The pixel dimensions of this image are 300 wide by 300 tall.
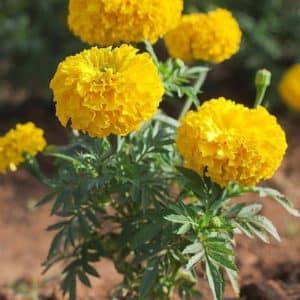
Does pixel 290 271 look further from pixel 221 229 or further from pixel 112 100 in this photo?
pixel 112 100

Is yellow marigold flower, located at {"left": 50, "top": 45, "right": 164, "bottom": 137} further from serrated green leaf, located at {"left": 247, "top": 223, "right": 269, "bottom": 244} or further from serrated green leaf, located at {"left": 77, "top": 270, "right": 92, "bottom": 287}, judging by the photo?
serrated green leaf, located at {"left": 77, "top": 270, "right": 92, "bottom": 287}

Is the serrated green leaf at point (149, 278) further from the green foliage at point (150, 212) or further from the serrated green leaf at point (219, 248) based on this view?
the serrated green leaf at point (219, 248)

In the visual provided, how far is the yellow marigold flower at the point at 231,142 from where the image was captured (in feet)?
6.55

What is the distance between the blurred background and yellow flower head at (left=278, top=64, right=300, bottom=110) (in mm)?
131

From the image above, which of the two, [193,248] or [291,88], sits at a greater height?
[193,248]

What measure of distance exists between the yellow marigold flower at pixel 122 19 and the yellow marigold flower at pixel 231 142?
29 centimetres

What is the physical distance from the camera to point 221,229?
2.12m

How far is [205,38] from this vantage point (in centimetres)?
245

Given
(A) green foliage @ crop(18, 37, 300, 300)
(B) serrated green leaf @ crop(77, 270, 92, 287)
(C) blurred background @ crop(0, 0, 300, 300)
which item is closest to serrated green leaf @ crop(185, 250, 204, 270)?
(A) green foliage @ crop(18, 37, 300, 300)

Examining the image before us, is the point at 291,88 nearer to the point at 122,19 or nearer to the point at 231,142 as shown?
the point at 122,19

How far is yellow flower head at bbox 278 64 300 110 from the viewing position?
448cm

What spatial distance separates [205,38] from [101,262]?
1263 mm

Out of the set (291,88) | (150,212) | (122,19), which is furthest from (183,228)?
(291,88)

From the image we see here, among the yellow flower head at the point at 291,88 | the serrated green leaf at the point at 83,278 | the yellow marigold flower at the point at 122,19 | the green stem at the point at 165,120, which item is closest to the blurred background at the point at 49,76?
the yellow flower head at the point at 291,88
